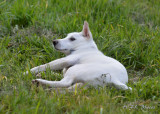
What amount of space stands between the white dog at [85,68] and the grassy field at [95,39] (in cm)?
14

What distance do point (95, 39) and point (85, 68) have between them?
208 cm

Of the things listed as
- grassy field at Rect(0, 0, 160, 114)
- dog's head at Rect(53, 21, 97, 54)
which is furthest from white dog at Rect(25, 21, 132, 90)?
grassy field at Rect(0, 0, 160, 114)

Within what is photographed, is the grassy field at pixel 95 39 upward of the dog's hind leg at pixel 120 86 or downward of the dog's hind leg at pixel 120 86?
downward

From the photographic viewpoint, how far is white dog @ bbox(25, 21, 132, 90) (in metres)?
4.42

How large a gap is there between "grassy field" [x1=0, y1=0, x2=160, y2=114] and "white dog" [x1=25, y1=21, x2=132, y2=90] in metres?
0.14

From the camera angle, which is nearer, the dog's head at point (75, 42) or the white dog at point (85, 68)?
the white dog at point (85, 68)

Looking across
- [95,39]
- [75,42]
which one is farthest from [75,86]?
[95,39]

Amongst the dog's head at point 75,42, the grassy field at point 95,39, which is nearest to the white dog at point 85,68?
the dog's head at point 75,42

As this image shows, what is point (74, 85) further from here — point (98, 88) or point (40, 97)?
point (40, 97)

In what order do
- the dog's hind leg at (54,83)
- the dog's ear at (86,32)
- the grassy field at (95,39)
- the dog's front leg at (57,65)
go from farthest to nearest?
the dog's ear at (86,32) < the dog's front leg at (57,65) < the dog's hind leg at (54,83) < the grassy field at (95,39)

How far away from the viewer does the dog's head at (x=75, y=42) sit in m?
5.58

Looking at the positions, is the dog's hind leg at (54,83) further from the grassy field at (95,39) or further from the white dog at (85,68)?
the grassy field at (95,39)

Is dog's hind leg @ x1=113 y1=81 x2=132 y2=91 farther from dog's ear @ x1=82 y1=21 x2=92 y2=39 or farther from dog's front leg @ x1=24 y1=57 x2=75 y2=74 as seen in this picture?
dog's ear @ x1=82 y1=21 x2=92 y2=39

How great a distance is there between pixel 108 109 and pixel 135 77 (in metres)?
1.85
